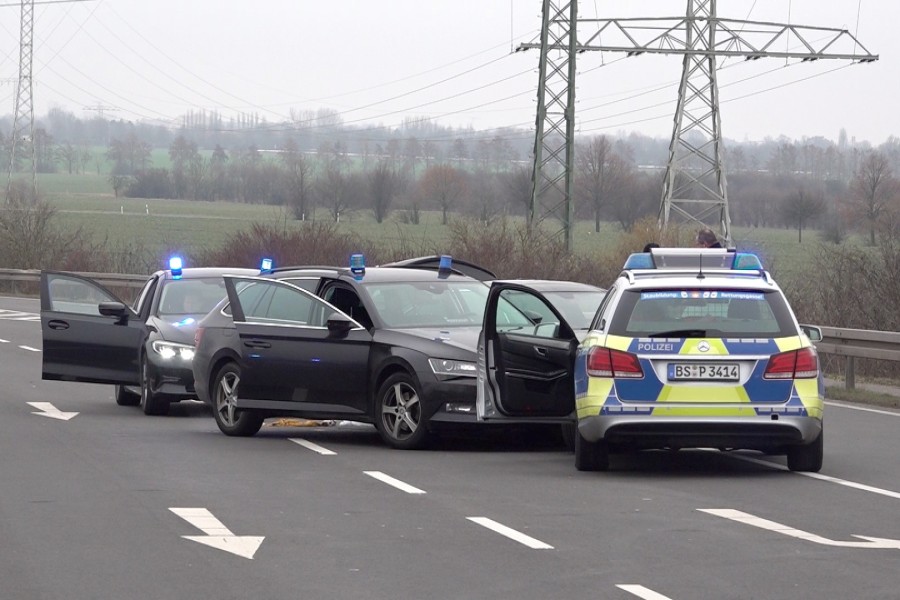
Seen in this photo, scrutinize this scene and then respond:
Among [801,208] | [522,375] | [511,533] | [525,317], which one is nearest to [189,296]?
[525,317]

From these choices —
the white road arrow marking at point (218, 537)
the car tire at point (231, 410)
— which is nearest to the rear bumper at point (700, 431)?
the white road arrow marking at point (218, 537)

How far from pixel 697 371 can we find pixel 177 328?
300 inches

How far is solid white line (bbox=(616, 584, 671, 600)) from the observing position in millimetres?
6922

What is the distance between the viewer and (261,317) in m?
14.5

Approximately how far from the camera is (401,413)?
13055 millimetres

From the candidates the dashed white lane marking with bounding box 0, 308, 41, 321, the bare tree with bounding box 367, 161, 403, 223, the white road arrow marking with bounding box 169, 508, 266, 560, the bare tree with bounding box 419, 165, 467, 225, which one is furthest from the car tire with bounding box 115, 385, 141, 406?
the bare tree with bounding box 419, 165, 467, 225

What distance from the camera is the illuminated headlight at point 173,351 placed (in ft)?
54.4

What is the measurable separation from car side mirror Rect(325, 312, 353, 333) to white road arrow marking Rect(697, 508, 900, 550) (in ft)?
15.0

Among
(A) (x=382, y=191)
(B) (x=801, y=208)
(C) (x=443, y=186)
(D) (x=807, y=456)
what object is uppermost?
(C) (x=443, y=186)

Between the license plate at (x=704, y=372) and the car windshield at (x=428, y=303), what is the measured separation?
316cm

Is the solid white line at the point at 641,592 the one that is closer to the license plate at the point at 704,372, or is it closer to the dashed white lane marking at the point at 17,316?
the license plate at the point at 704,372

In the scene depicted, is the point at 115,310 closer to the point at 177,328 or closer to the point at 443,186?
the point at 177,328

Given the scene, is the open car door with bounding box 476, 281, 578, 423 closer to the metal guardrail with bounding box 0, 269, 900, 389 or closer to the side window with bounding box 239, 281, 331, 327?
the side window with bounding box 239, 281, 331, 327

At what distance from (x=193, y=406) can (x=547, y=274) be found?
14.1 metres
